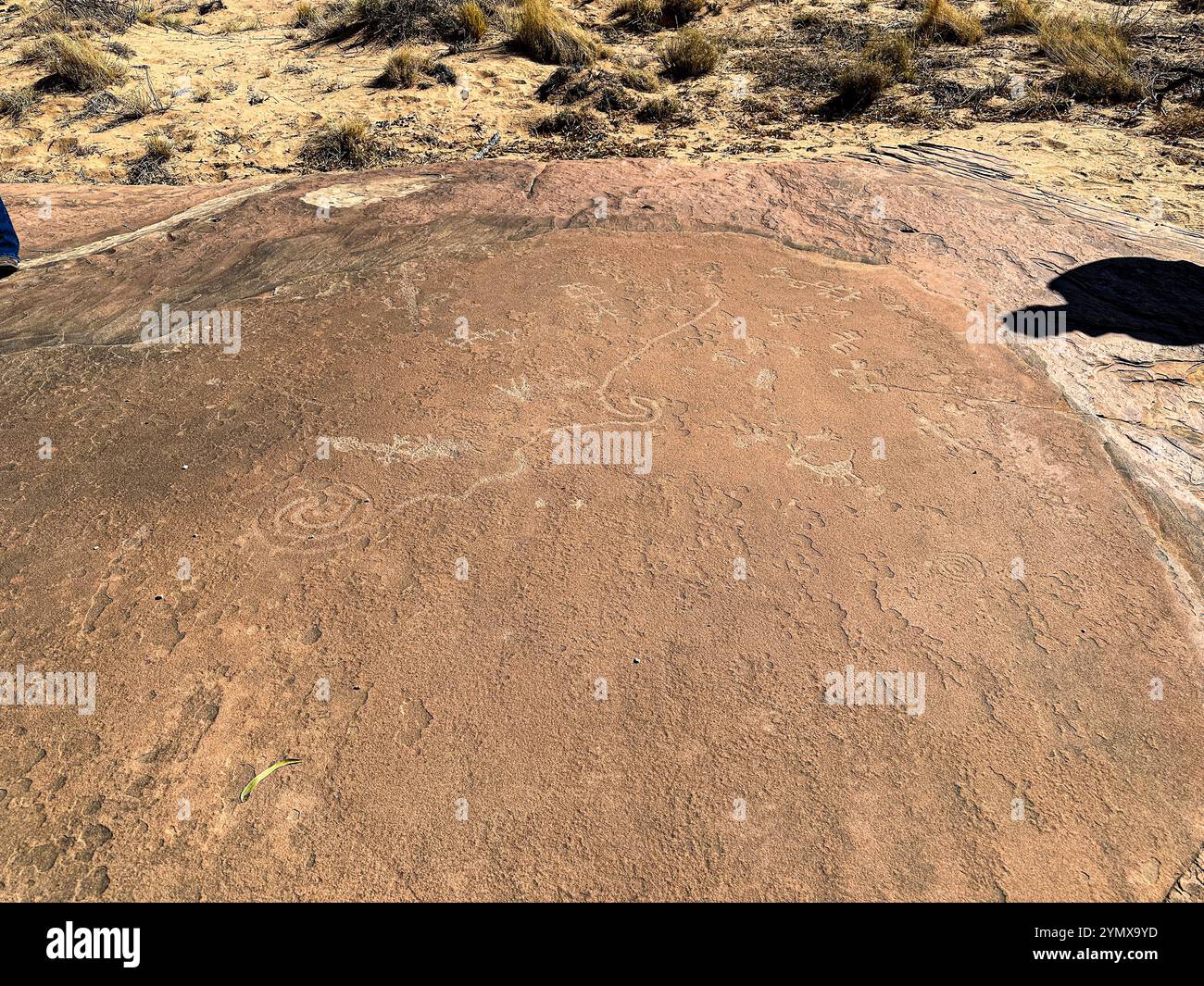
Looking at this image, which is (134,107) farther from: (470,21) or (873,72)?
(873,72)

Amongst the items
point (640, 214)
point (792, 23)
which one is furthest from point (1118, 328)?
point (792, 23)

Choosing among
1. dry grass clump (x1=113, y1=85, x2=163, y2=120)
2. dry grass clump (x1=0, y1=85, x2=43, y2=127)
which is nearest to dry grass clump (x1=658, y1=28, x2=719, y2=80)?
dry grass clump (x1=113, y1=85, x2=163, y2=120)

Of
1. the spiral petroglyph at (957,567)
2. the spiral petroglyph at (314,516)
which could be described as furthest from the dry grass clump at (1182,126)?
the spiral petroglyph at (314,516)

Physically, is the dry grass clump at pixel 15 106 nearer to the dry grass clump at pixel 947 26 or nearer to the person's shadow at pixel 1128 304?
the person's shadow at pixel 1128 304

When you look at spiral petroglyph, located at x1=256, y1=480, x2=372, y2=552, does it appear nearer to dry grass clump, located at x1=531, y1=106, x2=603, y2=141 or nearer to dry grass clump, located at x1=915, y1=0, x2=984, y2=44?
dry grass clump, located at x1=531, y1=106, x2=603, y2=141
